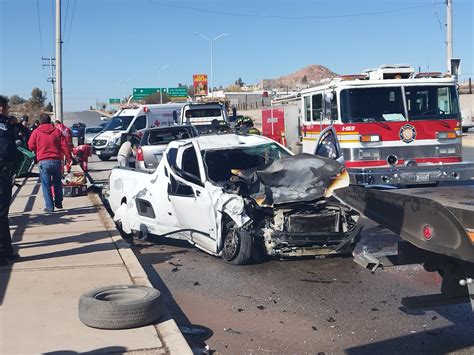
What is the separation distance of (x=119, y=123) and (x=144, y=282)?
79.6ft

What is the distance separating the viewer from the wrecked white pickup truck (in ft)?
26.1

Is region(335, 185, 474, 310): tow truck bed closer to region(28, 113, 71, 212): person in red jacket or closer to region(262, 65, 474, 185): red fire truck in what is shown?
region(262, 65, 474, 185): red fire truck

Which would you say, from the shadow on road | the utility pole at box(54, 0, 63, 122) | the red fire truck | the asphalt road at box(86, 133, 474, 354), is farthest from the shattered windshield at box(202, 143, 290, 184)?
the utility pole at box(54, 0, 63, 122)

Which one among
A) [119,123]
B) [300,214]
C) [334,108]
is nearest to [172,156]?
[300,214]

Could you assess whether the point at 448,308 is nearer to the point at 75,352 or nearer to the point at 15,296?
the point at 75,352

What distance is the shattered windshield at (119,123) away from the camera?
98.6 feet

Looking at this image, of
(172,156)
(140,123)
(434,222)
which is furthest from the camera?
(140,123)

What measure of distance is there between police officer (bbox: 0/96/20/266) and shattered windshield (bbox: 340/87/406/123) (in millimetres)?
6760

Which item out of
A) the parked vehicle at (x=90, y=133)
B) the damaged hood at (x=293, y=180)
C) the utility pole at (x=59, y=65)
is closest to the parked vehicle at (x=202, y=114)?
the utility pole at (x=59, y=65)

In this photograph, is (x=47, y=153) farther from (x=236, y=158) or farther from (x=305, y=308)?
(x=305, y=308)

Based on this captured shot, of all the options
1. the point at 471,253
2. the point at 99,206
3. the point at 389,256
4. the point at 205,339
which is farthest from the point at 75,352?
the point at 99,206

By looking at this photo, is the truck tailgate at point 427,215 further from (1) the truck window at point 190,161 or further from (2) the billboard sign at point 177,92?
(2) the billboard sign at point 177,92

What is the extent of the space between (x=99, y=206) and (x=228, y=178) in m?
4.91

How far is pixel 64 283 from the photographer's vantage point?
7004 mm
